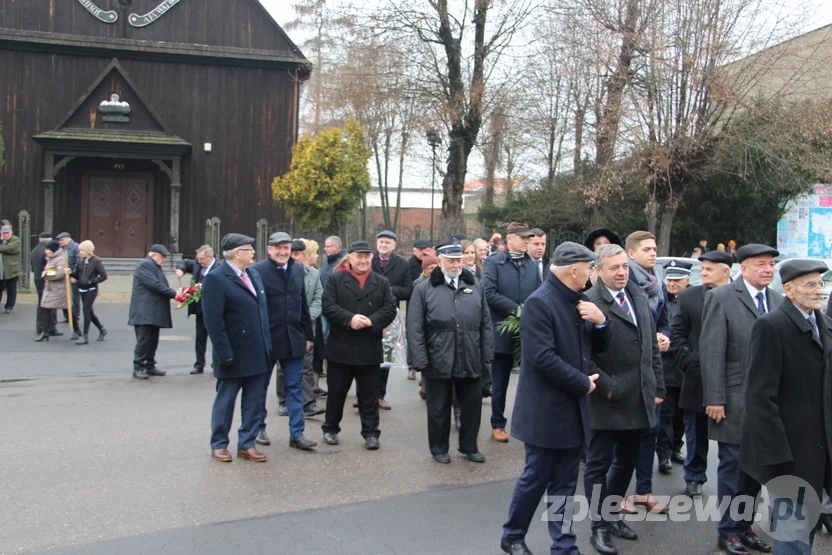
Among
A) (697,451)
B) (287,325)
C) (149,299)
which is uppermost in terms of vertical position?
(287,325)

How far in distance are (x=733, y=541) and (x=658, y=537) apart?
49cm

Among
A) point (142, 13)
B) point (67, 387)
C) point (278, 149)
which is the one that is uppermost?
point (142, 13)

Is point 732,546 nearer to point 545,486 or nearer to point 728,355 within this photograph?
point 728,355

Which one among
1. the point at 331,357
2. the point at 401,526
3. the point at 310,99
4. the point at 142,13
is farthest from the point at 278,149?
the point at 401,526

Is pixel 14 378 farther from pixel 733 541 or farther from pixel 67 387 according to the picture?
pixel 733 541

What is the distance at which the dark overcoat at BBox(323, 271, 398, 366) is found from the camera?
7391 mm

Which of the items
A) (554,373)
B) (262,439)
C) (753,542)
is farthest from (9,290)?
(753,542)

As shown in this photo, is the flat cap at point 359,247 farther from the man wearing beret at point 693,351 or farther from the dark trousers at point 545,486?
the dark trousers at point 545,486

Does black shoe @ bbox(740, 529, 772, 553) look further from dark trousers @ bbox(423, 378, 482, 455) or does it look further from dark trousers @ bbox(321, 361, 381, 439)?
dark trousers @ bbox(321, 361, 381, 439)

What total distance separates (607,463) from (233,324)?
338 cm

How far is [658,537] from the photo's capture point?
5.38m

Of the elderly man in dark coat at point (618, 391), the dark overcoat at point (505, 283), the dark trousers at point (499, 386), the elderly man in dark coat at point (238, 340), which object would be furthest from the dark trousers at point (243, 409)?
the elderly man in dark coat at point (618, 391)

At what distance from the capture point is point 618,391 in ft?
16.9

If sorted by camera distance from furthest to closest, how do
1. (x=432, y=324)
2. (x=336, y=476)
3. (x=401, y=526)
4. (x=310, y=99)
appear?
1. (x=310, y=99)
2. (x=432, y=324)
3. (x=336, y=476)
4. (x=401, y=526)
